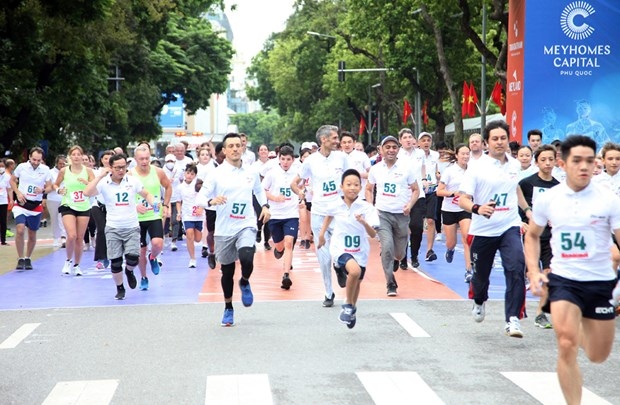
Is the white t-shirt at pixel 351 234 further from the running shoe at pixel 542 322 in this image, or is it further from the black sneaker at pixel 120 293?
the black sneaker at pixel 120 293

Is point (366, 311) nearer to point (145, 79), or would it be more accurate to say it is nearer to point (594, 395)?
point (594, 395)

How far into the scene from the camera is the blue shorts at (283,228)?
16.4m

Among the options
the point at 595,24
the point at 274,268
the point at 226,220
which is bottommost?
the point at 274,268

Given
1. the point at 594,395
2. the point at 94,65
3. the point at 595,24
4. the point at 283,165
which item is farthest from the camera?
the point at 94,65

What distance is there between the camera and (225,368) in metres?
9.38

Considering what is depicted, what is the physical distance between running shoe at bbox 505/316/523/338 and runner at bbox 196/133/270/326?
2827 millimetres

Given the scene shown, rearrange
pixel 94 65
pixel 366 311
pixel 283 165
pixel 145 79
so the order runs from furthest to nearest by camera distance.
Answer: pixel 145 79
pixel 94 65
pixel 283 165
pixel 366 311

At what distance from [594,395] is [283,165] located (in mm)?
10459

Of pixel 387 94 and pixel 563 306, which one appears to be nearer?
pixel 563 306

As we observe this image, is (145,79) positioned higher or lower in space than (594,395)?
higher

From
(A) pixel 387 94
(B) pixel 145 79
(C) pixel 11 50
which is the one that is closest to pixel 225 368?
(C) pixel 11 50

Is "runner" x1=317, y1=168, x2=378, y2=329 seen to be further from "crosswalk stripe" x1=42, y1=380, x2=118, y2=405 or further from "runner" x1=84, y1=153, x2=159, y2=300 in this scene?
"runner" x1=84, y1=153, x2=159, y2=300

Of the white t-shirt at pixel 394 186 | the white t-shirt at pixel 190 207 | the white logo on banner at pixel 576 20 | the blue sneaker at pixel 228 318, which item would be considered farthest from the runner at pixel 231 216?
the white logo on banner at pixel 576 20

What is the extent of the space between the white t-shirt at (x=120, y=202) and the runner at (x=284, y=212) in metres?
1.81
